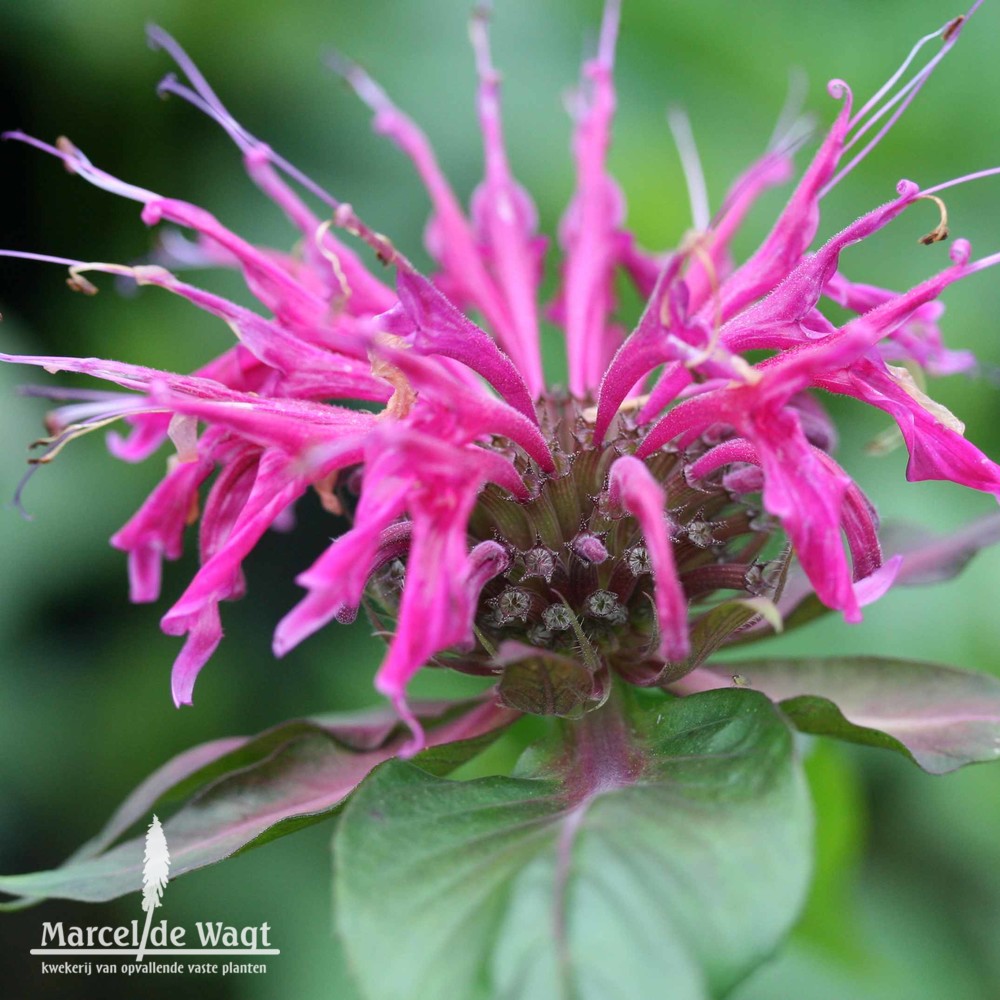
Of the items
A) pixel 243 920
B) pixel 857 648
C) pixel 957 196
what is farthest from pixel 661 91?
pixel 243 920

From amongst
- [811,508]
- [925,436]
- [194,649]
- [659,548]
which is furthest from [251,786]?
[925,436]

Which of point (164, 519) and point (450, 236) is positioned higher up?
point (450, 236)

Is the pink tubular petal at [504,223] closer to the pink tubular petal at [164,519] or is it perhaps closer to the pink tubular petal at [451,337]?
the pink tubular petal at [451,337]

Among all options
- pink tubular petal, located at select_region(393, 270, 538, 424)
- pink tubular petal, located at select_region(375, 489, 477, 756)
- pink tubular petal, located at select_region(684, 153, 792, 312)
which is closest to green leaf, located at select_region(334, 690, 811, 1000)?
pink tubular petal, located at select_region(375, 489, 477, 756)

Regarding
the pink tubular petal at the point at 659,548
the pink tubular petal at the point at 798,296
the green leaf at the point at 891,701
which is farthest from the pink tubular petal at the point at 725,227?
the green leaf at the point at 891,701

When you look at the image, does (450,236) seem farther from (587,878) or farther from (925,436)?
(587,878)

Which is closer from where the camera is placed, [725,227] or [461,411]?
[461,411]
